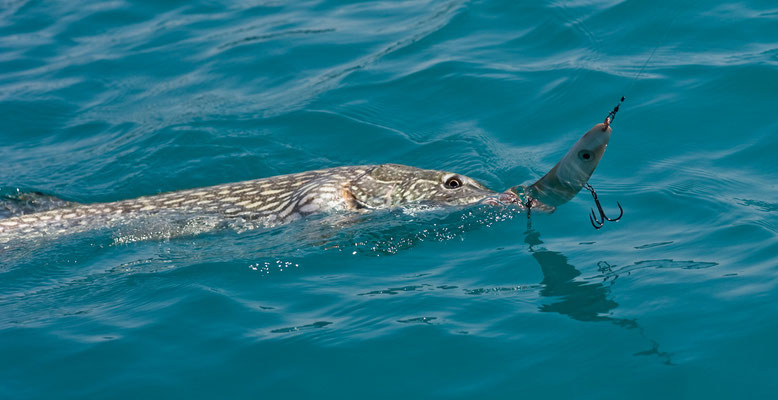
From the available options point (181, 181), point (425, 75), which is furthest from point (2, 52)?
point (425, 75)

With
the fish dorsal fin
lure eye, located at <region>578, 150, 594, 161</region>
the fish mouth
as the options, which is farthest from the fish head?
the fish dorsal fin

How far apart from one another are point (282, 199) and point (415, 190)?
1411 millimetres

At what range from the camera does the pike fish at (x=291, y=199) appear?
332 inches

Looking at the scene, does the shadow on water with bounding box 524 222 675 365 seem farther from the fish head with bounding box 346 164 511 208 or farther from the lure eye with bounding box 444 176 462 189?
the lure eye with bounding box 444 176 462 189

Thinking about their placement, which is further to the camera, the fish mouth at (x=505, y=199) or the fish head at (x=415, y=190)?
the fish head at (x=415, y=190)

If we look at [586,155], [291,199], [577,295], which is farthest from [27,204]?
[586,155]

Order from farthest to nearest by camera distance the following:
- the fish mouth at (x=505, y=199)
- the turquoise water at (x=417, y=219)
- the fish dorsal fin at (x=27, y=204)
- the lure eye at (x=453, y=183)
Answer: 1. the fish dorsal fin at (x=27, y=204)
2. the lure eye at (x=453, y=183)
3. the fish mouth at (x=505, y=199)
4. the turquoise water at (x=417, y=219)

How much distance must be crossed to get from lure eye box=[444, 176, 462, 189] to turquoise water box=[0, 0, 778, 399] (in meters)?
0.36

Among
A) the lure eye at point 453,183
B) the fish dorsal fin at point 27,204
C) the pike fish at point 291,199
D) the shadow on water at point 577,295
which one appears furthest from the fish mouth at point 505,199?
the fish dorsal fin at point 27,204

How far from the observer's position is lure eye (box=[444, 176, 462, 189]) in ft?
28.0

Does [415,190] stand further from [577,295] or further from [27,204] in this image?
[27,204]

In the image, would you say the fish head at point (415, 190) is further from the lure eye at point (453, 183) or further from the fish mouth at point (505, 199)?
the fish mouth at point (505, 199)

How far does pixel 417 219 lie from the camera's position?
8430mm

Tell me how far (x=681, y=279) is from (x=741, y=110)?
4.22 metres
